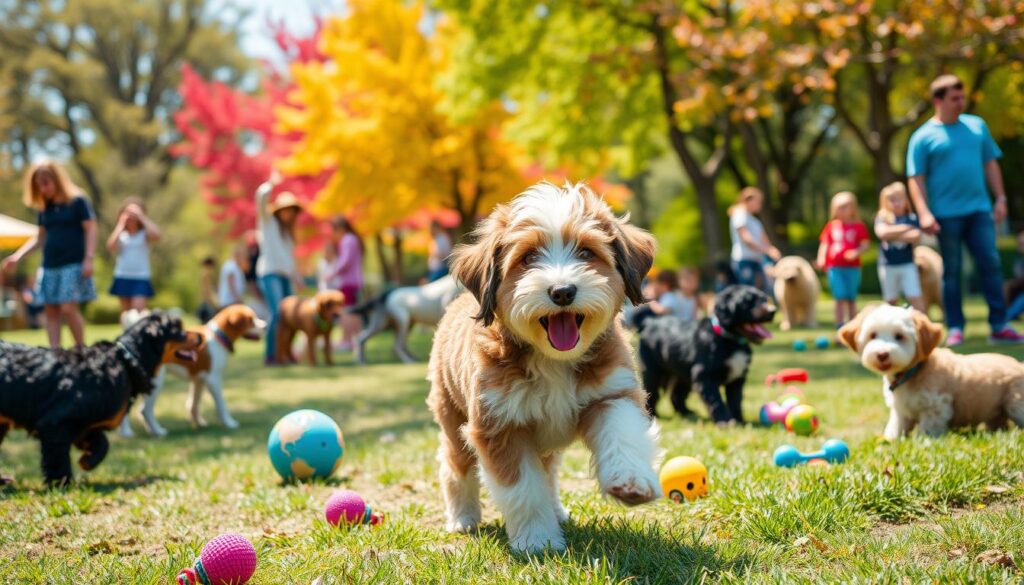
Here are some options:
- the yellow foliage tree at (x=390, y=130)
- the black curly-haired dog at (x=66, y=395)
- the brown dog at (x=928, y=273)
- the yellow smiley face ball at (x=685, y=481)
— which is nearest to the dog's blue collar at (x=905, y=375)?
the yellow smiley face ball at (x=685, y=481)

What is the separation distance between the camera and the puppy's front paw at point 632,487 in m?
3.20

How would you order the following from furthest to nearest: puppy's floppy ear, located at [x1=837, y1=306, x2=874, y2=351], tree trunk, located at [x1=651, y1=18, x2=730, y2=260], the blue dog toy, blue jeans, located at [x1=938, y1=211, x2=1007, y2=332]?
tree trunk, located at [x1=651, y1=18, x2=730, y2=260] < blue jeans, located at [x1=938, y1=211, x2=1007, y2=332] < puppy's floppy ear, located at [x1=837, y1=306, x2=874, y2=351] < the blue dog toy

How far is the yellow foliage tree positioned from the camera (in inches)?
903

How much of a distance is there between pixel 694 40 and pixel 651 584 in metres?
13.3

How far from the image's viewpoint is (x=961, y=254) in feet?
27.9

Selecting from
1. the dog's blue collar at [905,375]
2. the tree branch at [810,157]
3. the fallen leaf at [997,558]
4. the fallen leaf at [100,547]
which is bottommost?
the fallen leaf at [100,547]

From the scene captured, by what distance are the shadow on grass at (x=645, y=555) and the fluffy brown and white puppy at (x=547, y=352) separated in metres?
0.15

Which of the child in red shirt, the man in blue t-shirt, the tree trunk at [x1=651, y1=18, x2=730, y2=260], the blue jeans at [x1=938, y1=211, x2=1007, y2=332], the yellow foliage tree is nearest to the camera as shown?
the man in blue t-shirt

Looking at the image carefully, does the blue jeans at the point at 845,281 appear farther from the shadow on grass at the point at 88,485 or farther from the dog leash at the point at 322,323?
the shadow on grass at the point at 88,485

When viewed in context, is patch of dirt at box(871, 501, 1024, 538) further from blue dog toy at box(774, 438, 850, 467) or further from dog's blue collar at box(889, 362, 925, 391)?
dog's blue collar at box(889, 362, 925, 391)

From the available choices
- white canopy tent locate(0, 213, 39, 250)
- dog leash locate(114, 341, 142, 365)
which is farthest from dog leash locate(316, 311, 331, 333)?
white canopy tent locate(0, 213, 39, 250)

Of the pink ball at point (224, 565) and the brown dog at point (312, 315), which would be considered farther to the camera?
the brown dog at point (312, 315)

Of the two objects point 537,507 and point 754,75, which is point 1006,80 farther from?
point 537,507

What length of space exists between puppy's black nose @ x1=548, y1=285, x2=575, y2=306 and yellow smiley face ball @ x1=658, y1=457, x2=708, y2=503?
58.4 inches
